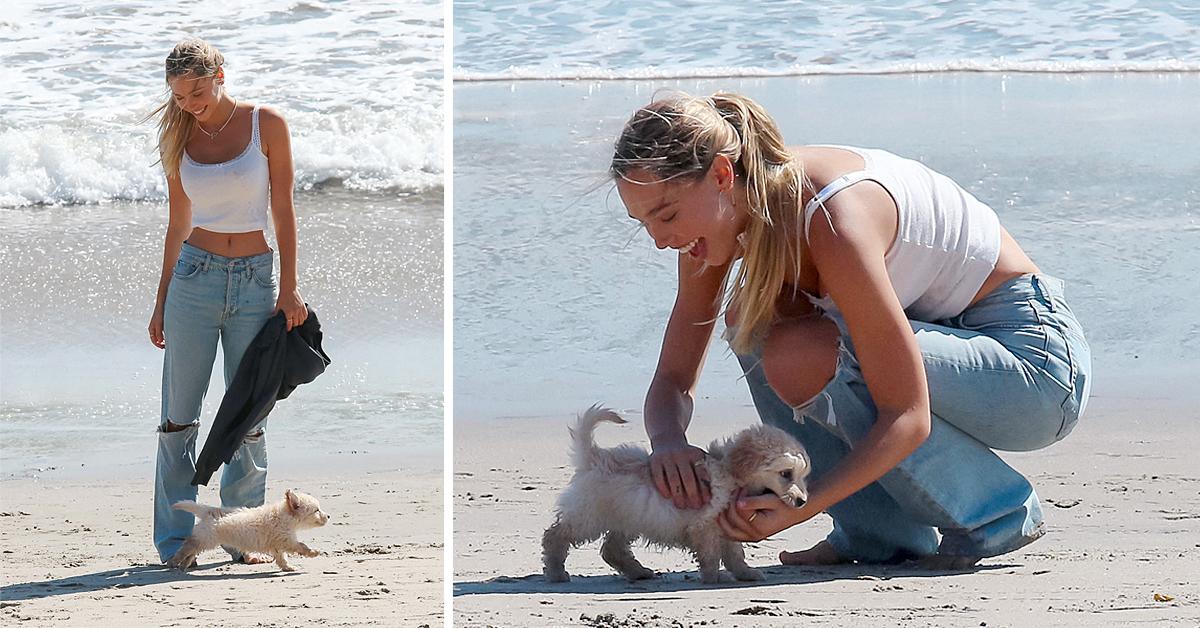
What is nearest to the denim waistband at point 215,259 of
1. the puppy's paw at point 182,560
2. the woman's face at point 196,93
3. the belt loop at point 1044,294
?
the woman's face at point 196,93

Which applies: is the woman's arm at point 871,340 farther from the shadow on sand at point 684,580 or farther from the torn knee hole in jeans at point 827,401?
the shadow on sand at point 684,580

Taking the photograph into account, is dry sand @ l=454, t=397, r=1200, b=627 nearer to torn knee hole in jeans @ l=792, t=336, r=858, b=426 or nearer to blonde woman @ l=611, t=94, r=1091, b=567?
blonde woman @ l=611, t=94, r=1091, b=567

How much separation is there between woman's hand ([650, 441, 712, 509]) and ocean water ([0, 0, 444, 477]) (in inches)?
88.0

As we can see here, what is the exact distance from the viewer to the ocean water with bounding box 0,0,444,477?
16.7 feet

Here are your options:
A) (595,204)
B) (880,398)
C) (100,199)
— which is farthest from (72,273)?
(880,398)

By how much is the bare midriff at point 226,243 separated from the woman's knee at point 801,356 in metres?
1.56

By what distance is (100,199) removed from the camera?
816 cm

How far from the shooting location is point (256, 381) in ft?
11.9

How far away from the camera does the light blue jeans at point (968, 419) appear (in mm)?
2605

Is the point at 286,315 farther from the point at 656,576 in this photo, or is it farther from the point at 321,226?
the point at 321,226

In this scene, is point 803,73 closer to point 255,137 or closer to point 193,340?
point 255,137

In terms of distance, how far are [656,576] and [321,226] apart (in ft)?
17.7

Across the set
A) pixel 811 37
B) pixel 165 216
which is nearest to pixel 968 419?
pixel 165 216

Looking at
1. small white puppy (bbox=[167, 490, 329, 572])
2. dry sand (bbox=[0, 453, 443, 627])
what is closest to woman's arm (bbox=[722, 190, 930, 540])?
dry sand (bbox=[0, 453, 443, 627])
